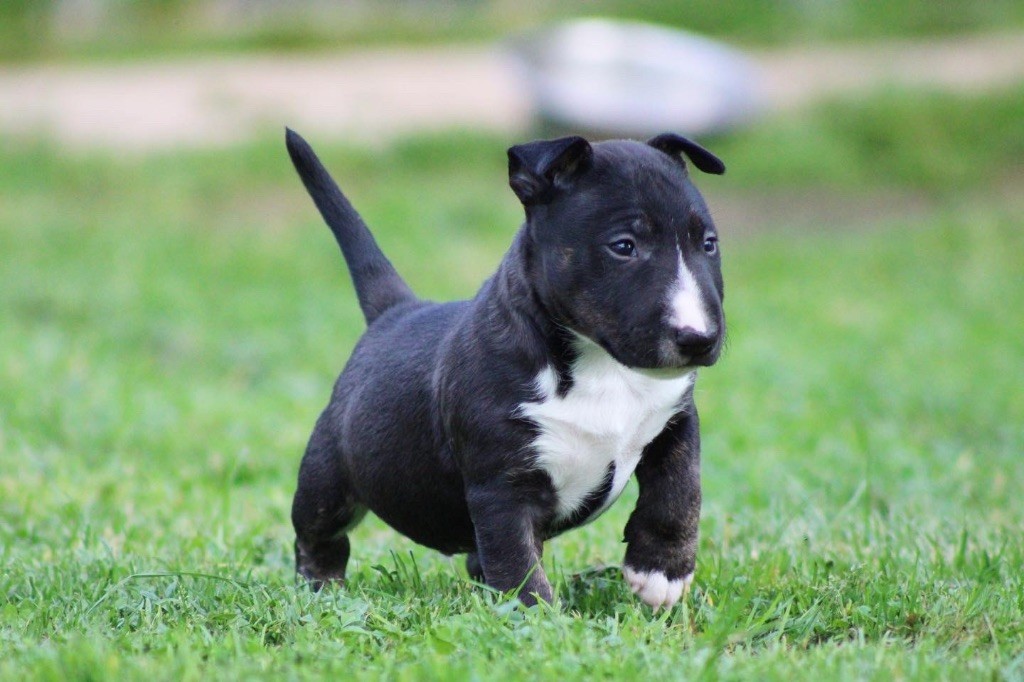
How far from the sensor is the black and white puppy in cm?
306

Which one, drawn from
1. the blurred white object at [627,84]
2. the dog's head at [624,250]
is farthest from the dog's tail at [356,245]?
the blurred white object at [627,84]

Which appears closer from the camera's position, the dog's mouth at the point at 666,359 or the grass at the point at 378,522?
the dog's mouth at the point at 666,359

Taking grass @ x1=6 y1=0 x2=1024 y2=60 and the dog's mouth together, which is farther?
grass @ x1=6 y1=0 x2=1024 y2=60

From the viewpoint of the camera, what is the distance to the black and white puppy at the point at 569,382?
306 centimetres

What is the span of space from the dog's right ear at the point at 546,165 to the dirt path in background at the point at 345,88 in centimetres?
1212

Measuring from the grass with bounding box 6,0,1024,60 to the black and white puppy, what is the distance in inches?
702

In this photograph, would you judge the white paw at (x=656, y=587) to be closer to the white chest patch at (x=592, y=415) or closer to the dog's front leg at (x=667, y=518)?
the dog's front leg at (x=667, y=518)

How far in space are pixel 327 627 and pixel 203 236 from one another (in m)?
9.29

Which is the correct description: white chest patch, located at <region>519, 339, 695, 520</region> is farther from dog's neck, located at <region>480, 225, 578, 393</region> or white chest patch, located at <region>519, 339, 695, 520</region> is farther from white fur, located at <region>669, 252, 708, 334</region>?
white fur, located at <region>669, 252, 708, 334</region>

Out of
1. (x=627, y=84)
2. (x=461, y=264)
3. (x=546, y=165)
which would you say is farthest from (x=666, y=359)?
(x=627, y=84)

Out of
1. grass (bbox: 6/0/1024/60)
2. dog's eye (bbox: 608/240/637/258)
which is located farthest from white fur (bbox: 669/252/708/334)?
grass (bbox: 6/0/1024/60)

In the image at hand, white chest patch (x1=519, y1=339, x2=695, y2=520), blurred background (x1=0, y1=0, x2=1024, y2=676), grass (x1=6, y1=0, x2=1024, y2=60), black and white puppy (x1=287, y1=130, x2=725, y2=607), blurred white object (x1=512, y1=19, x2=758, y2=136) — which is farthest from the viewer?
grass (x1=6, y1=0, x2=1024, y2=60)

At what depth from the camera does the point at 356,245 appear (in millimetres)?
4191

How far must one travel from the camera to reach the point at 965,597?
343 centimetres
